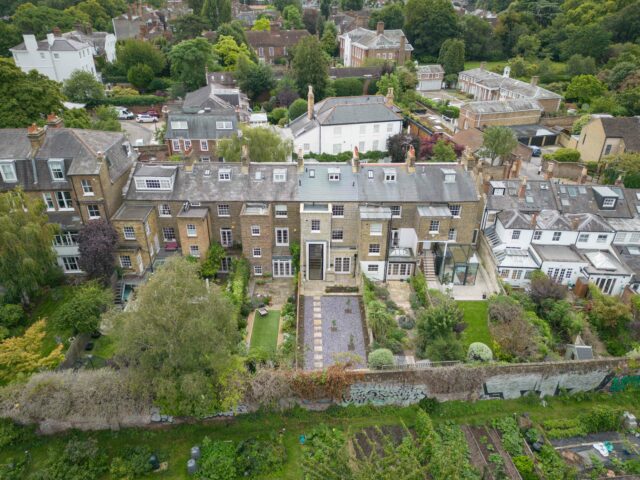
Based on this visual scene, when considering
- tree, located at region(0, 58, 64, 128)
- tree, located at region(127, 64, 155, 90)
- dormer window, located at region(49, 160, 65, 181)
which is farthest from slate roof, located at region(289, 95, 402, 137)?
tree, located at region(127, 64, 155, 90)

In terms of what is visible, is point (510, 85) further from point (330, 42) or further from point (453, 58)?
point (330, 42)

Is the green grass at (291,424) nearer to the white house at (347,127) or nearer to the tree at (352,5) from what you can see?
the white house at (347,127)

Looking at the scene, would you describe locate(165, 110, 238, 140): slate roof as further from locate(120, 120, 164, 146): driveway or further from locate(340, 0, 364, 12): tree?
locate(340, 0, 364, 12): tree

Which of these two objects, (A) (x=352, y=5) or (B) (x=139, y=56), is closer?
(B) (x=139, y=56)

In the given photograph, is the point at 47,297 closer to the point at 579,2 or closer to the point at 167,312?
the point at 167,312

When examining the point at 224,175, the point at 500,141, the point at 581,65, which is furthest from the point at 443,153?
the point at 581,65

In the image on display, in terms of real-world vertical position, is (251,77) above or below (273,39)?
below

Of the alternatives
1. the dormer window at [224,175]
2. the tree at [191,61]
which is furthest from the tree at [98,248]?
the tree at [191,61]

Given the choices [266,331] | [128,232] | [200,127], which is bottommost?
[266,331]
